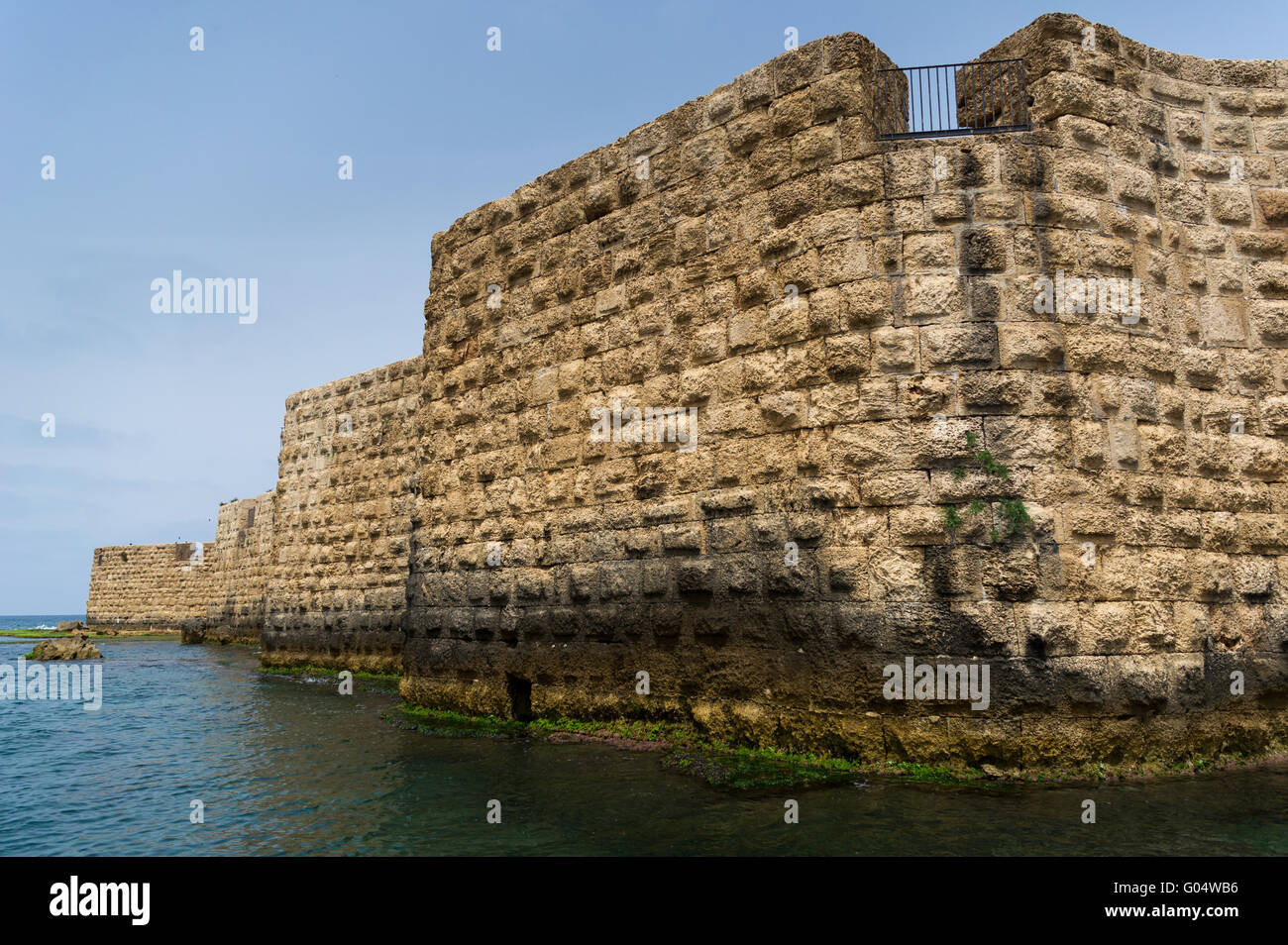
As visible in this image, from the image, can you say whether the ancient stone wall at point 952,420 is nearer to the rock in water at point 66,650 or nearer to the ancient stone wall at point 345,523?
the ancient stone wall at point 345,523

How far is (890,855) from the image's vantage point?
3.80m

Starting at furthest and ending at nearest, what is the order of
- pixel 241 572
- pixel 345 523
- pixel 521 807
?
1. pixel 241 572
2. pixel 345 523
3. pixel 521 807

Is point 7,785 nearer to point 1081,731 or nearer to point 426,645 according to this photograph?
point 426,645

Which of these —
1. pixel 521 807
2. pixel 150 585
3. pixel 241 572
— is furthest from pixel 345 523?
pixel 150 585

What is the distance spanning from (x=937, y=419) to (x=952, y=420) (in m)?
0.09

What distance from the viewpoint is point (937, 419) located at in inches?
212

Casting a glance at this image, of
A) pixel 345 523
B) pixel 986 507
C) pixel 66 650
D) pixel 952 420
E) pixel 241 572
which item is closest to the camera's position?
pixel 986 507

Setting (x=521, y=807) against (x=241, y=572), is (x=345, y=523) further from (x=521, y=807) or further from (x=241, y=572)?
(x=241, y=572)

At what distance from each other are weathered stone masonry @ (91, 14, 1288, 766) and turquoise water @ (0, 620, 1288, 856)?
21.8 inches

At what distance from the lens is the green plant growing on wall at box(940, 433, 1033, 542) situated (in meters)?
5.16

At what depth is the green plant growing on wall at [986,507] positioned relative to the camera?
5160 millimetres

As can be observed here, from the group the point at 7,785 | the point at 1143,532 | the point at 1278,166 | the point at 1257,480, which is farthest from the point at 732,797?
the point at 1278,166

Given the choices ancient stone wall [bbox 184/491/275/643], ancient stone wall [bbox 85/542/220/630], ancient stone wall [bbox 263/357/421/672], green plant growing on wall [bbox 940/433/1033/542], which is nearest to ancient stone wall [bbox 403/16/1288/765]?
green plant growing on wall [bbox 940/433/1033/542]

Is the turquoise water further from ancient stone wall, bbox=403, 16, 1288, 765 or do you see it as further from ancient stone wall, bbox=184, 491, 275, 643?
ancient stone wall, bbox=184, 491, 275, 643
